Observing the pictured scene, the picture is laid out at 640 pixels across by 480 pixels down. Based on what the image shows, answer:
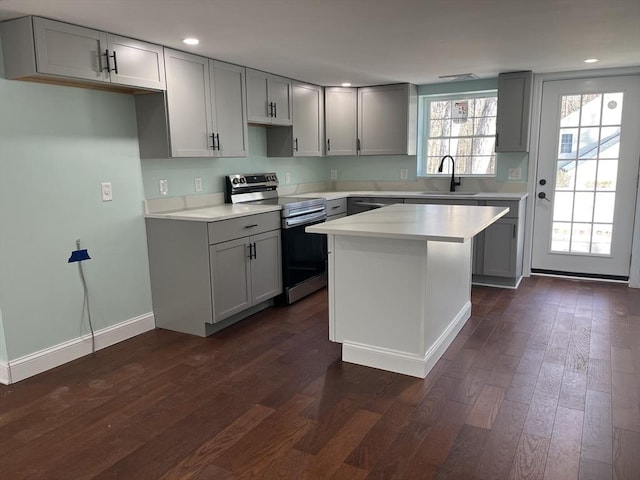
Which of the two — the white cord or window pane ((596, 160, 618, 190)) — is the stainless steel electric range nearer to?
the white cord

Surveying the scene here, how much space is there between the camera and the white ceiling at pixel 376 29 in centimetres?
245

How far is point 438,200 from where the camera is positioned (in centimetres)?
483

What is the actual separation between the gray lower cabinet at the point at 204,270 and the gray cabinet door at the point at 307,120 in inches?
54.3

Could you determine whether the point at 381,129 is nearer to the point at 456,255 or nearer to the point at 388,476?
the point at 456,255

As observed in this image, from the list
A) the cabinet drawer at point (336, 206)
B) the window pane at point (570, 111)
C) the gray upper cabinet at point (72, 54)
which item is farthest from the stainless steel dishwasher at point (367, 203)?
the gray upper cabinet at point (72, 54)

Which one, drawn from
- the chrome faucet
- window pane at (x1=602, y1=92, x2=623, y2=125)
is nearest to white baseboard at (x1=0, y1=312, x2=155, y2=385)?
the chrome faucet

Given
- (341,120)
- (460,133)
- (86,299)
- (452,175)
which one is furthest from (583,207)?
(86,299)

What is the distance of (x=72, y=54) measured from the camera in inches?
106

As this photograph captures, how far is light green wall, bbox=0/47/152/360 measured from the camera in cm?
273

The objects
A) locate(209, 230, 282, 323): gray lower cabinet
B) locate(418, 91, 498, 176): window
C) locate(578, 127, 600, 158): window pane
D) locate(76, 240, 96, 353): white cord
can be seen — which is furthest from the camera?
locate(418, 91, 498, 176): window

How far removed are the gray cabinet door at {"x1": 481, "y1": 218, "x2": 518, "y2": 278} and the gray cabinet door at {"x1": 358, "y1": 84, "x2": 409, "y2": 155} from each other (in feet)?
4.29

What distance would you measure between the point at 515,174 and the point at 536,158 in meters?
0.25

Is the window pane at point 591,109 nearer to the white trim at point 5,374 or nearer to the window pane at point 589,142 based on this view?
the window pane at point 589,142

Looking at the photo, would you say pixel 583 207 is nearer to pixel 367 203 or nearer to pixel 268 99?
pixel 367 203
